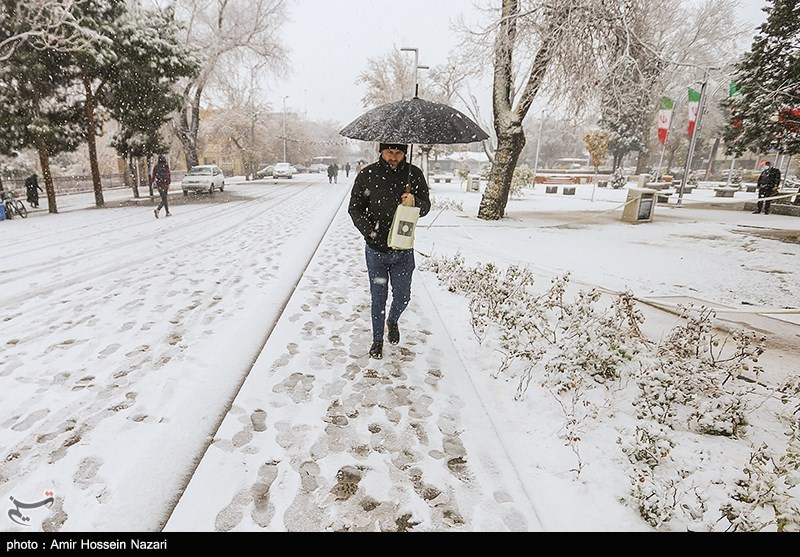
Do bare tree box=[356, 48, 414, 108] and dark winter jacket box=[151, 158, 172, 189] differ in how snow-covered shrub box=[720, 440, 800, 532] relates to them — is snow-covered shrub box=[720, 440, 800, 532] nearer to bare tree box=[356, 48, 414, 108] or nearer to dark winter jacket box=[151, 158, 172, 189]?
dark winter jacket box=[151, 158, 172, 189]

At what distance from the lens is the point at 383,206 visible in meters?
3.75

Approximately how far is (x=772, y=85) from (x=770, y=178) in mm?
3545

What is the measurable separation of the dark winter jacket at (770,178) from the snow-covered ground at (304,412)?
12908 millimetres

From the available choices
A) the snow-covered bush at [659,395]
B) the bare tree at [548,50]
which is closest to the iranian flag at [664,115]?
the bare tree at [548,50]

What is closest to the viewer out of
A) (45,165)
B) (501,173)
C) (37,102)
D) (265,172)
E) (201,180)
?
(501,173)

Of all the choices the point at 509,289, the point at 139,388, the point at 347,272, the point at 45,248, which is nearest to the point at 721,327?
the point at 509,289

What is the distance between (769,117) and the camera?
1557cm

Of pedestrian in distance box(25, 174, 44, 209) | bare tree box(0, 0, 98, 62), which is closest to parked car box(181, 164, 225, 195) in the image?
pedestrian in distance box(25, 174, 44, 209)

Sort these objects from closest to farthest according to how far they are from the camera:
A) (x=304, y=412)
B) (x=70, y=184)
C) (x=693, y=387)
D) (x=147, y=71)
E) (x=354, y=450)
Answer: (x=354, y=450) < (x=304, y=412) < (x=693, y=387) < (x=147, y=71) < (x=70, y=184)

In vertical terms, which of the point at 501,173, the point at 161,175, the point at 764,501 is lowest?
the point at 764,501

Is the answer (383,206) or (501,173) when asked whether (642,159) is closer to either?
(501,173)

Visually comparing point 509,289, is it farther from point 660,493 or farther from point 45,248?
point 45,248

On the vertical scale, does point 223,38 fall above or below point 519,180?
above

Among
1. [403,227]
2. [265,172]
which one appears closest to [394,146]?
[403,227]
